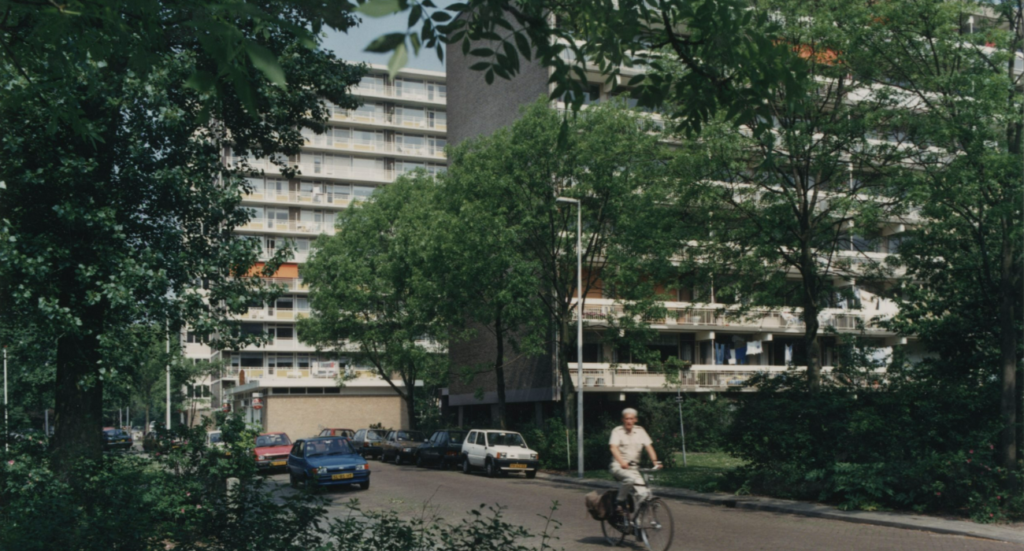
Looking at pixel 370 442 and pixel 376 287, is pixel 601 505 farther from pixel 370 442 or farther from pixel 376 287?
pixel 370 442

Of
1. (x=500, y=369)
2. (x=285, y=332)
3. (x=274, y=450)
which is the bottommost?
(x=274, y=450)

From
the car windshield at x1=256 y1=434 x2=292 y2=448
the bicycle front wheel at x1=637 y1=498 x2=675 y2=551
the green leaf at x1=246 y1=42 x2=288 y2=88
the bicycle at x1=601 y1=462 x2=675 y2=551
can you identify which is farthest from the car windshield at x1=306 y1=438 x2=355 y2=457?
the green leaf at x1=246 y1=42 x2=288 y2=88

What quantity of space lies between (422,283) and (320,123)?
21234 millimetres

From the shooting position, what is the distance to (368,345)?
4634cm

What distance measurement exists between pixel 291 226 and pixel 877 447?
212ft

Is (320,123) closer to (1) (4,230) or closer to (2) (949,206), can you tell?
(1) (4,230)

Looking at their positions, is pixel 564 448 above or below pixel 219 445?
below

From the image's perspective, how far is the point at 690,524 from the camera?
1537 cm

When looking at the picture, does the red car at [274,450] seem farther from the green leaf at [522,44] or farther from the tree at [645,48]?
the green leaf at [522,44]

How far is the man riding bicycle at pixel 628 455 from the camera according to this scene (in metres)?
12.3

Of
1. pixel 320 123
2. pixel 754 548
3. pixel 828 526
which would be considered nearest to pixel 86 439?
pixel 320 123

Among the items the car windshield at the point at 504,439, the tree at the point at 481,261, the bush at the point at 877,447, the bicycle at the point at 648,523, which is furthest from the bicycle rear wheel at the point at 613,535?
the tree at the point at 481,261

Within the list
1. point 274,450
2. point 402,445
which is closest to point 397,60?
point 274,450

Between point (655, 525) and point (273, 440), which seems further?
point (273, 440)
